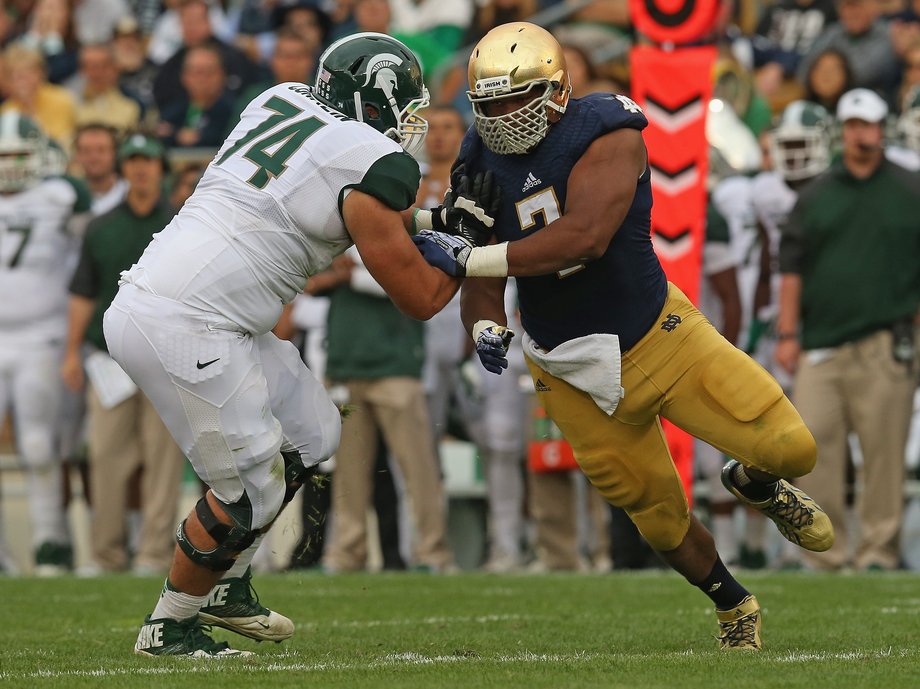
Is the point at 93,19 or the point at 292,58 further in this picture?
the point at 93,19

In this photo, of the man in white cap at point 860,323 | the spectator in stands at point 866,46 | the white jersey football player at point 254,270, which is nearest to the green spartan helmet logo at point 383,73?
the white jersey football player at point 254,270

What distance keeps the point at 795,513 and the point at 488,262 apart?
1294 mm

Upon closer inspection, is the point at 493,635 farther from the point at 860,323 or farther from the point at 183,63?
the point at 183,63

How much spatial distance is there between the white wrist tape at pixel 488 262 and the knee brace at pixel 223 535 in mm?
951

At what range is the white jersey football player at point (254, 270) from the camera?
506 cm

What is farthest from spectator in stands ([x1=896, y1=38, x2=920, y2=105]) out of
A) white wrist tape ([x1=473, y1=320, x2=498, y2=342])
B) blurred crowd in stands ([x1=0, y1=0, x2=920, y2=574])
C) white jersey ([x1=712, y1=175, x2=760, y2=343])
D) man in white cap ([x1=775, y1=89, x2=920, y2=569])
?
white wrist tape ([x1=473, y1=320, x2=498, y2=342])

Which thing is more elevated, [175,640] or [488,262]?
[488,262]

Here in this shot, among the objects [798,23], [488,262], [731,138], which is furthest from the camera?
[798,23]

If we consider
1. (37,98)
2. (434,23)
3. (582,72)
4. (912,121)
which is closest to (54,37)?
(37,98)

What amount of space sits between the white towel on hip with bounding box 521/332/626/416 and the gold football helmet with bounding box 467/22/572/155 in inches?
Result: 24.7

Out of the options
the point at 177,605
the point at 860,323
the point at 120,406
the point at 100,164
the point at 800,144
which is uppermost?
the point at 800,144

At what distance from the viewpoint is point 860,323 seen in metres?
9.08

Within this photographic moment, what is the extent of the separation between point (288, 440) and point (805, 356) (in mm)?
→ 4498

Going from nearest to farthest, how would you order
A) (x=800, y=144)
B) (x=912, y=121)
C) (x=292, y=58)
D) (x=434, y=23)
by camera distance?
1. (x=800, y=144)
2. (x=912, y=121)
3. (x=292, y=58)
4. (x=434, y=23)
